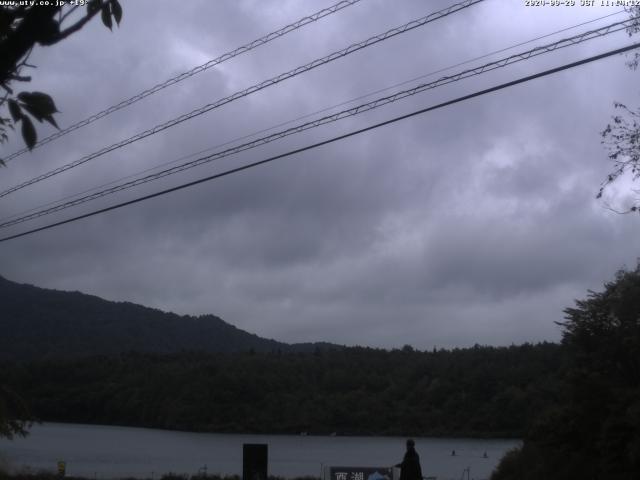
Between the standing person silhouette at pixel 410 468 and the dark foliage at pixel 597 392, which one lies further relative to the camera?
the dark foliage at pixel 597 392

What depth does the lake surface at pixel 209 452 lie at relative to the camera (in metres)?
45.9

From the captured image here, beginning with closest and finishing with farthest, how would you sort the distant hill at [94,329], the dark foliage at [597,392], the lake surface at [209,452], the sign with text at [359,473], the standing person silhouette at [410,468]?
the standing person silhouette at [410,468]
the dark foliage at [597,392]
the sign with text at [359,473]
the lake surface at [209,452]
the distant hill at [94,329]

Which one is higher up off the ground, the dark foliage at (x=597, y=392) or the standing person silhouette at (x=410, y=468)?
the dark foliage at (x=597, y=392)

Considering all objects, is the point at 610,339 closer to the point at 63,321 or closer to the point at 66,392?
the point at 66,392

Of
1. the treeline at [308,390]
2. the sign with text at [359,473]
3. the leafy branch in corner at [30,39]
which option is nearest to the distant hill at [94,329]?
the treeline at [308,390]

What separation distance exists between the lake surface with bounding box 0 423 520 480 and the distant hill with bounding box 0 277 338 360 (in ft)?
44.3

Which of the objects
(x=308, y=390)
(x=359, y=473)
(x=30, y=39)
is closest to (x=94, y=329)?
(x=308, y=390)

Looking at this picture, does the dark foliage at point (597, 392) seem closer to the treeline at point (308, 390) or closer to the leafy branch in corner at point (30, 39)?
the leafy branch in corner at point (30, 39)

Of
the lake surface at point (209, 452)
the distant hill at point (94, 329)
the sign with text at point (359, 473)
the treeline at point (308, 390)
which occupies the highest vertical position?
the distant hill at point (94, 329)

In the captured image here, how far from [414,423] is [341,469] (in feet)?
149

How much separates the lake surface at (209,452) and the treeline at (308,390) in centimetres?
157

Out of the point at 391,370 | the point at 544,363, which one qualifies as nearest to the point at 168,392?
the point at 391,370

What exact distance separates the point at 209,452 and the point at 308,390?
19136 mm

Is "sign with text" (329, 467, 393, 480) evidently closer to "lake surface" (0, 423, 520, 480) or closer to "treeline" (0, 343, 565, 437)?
"lake surface" (0, 423, 520, 480)
